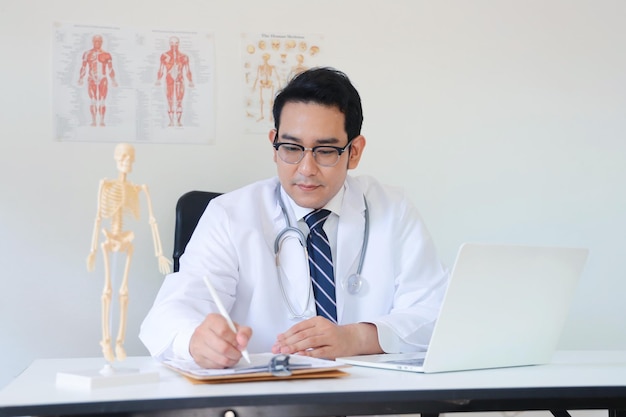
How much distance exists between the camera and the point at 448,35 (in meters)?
3.20

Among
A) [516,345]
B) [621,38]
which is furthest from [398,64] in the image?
[516,345]

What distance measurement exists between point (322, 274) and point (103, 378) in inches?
37.5

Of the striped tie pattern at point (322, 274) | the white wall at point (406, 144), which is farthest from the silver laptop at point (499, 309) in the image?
the white wall at point (406, 144)

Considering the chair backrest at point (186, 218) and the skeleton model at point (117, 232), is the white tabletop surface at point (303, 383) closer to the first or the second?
the skeleton model at point (117, 232)

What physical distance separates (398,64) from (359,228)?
3.49 feet

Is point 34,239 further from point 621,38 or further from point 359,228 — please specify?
point 621,38

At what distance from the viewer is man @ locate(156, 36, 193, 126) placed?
9.66ft

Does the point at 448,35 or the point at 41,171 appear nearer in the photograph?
the point at 41,171

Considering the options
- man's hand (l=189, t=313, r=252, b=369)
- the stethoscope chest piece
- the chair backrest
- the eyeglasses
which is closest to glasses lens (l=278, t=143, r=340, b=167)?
the eyeglasses

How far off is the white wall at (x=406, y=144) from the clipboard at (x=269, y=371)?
1519mm

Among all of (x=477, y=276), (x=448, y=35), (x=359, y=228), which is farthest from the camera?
(x=448, y=35)

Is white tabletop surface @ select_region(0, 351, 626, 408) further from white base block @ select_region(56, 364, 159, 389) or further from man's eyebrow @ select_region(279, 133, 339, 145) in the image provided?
man's eyebrow @ select_region(279, 133, 339, 145)

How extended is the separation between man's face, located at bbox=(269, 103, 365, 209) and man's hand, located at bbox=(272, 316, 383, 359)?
48 centimetres

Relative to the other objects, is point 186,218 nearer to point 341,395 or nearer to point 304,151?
point 304,151
